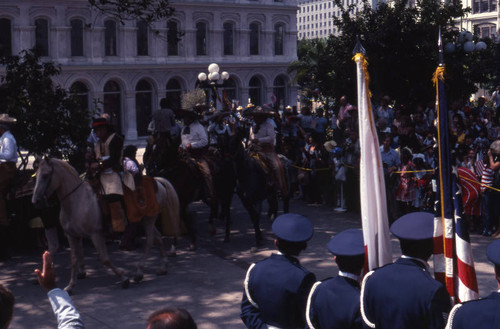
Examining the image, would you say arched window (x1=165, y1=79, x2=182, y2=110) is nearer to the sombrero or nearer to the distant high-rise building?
the sombrero

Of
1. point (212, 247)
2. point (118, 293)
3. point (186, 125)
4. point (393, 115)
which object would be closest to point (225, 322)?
point (118, 293)

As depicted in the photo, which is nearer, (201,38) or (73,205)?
(73,205)

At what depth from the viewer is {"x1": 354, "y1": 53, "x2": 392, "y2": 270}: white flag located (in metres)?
5.34

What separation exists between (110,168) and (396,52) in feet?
38.6

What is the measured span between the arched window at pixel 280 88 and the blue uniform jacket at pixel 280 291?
4593cm

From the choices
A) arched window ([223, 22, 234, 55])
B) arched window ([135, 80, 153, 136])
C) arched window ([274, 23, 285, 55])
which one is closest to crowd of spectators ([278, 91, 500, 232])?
arched window ([135, 80, 153, 136])

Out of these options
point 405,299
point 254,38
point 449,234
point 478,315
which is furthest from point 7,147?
point 254,38

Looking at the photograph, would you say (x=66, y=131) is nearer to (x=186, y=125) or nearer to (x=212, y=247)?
(x=186, y=125)

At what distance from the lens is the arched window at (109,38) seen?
42688 millimetres

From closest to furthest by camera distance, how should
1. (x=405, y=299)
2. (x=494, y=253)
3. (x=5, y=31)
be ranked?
(x=494, y=253), (x=405, y=299), (x=5, y=31)

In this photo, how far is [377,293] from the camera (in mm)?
4566

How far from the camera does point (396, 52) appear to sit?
794 inches

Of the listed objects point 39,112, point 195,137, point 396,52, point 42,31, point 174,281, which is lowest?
point 174,281

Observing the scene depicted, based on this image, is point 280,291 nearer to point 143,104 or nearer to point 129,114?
point 129,114
